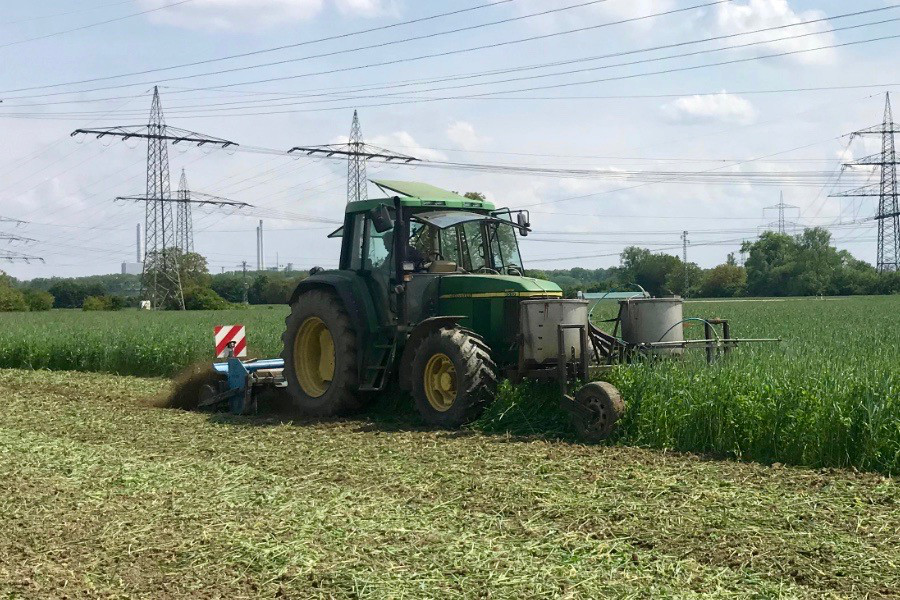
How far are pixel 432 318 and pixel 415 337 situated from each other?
0.33 meters

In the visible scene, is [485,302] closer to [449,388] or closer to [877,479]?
[449,388]

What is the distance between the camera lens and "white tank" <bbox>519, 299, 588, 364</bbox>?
9438 mm

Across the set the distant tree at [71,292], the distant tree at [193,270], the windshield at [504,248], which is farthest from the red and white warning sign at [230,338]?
the distant tree at [71,292]

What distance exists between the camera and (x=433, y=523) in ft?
19.7

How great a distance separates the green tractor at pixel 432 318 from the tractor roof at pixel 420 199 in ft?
0.05

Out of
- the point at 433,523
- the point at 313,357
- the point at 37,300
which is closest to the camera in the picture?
the point at 433,523

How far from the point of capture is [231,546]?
5574 mm

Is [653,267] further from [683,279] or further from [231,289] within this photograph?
[231,289]

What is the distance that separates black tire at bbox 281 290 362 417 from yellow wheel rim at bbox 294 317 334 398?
0.16ft

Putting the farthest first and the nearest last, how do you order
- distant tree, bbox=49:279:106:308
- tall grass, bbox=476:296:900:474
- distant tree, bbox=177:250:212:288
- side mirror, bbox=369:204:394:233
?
distant tree, bbox=49:279:106:308 → distant tree, bbox=177:250:212:288 → side mirror, bbox=369:204:394:233 → tall grass, bbox=476:296:900:474

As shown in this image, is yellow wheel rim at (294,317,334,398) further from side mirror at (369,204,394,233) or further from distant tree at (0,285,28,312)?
distant tree at (0,285,28,312)

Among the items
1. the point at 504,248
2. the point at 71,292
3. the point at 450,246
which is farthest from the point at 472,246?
the point at 71,292

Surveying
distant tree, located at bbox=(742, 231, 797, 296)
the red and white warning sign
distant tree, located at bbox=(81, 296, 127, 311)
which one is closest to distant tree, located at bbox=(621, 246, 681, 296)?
distant tree, located at bbox=(742, 231, 797, 296)

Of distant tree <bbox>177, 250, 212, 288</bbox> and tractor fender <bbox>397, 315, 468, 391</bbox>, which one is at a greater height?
distant tree <bbox>177, 250, 212, 288</bbox>
